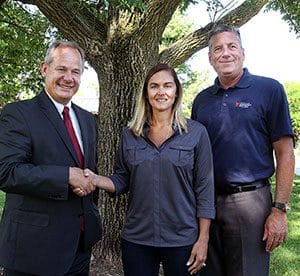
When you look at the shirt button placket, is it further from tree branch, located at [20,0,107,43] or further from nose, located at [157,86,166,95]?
tree branch, located at [20,0,107,43]

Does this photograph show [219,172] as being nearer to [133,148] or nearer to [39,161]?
[133,148]

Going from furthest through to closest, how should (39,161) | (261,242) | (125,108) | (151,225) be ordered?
(125,108) → (261,242) → (151,225) → (39,161)

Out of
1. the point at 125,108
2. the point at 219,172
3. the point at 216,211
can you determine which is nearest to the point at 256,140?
the point at 219,172

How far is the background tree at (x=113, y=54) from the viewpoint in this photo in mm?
4625

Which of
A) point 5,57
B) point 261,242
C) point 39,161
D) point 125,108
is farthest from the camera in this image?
point 5,57

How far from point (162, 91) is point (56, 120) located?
2.38ft

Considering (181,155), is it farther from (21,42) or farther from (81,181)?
(21,42)

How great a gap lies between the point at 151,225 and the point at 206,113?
0.91 metres

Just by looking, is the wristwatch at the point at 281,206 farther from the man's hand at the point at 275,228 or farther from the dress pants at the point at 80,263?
the dress pants at the point at 80,263

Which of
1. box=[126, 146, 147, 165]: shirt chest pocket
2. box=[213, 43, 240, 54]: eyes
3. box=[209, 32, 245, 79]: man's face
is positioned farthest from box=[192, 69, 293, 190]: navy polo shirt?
box=[126, 146, 147, 165]: shirt chest pocket

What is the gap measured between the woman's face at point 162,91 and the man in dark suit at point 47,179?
1.63ft

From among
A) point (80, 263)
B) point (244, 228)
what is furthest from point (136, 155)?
point (244, 228)

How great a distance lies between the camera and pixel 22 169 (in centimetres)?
231

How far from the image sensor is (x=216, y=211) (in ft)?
9.80
